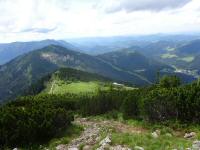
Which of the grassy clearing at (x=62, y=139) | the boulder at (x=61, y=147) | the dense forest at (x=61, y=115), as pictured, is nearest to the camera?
the boulder at (x=61, y=147)

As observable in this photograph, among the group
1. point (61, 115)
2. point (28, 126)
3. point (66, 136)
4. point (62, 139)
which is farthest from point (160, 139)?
point (61, 115)

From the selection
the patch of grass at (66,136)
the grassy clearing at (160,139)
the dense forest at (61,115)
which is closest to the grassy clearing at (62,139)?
the patch of grass at (66,136)

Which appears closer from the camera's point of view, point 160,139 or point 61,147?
point 160,139

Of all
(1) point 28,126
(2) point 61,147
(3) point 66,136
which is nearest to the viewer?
(2) point 61,147

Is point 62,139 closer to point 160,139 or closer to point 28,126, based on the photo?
point 28,126

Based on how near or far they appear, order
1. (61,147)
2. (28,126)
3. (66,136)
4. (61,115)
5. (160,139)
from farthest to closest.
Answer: (61,115)
(66,136)
(28,126)
(61,147)
(160,139)

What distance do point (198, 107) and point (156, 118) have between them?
221 inches

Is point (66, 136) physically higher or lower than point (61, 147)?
lower

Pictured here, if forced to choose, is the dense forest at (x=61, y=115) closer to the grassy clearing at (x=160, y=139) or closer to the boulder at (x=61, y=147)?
the grassy clearing at (x=160, y=139)

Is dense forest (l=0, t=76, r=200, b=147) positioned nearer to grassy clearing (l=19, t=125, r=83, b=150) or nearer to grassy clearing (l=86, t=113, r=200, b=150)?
grassy clearing (l=19, t=125, r=83, b=150)

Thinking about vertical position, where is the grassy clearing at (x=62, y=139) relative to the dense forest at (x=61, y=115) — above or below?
below

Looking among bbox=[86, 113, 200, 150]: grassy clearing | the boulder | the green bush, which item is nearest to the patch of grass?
the boulder

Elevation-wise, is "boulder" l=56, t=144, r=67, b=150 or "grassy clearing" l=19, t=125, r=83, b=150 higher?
"boulder" l=56, t=144, r=67, b=150

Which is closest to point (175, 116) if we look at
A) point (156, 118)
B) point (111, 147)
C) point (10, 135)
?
point (156, 118)
